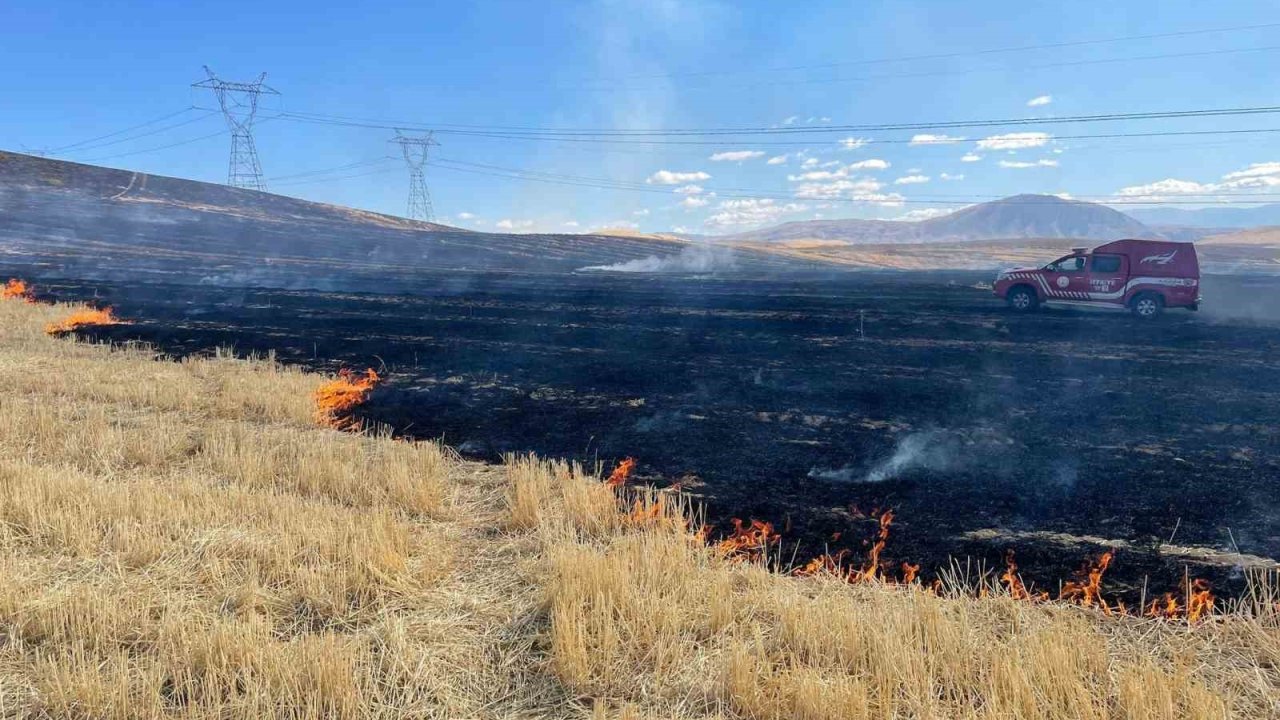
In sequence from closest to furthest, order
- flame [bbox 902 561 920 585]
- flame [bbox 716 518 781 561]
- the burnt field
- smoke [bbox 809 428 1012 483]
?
flame [bbox 902 561 920 585], flame [bbox 716 518 781 561], the burnt field, smoke [bbox 809 428 1012 483]

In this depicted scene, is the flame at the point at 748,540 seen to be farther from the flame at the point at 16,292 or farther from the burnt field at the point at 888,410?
the flame at the point at 16,292

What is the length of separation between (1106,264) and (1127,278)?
67 cm

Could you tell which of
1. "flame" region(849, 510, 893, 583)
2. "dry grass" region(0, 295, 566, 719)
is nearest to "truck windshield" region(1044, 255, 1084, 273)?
"flame" region(849, 510, 893, 583)

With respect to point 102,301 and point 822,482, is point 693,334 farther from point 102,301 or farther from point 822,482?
point 102,301

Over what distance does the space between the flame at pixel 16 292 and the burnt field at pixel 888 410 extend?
14.2ft

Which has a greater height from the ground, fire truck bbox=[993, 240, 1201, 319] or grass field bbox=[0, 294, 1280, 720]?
fire truck bbox=[993, 240, 1201, 319]

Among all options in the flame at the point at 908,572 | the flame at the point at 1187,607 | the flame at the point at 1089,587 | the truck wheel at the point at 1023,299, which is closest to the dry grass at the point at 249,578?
the flame at the point at 908,572

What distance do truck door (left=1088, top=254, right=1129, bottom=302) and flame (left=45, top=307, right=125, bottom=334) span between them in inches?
1106

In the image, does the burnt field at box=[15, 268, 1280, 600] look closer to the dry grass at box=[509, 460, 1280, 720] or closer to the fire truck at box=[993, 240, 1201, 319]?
the fire truck at box=[993, 240, 1201, 319]

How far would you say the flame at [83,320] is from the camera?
17.0 meters

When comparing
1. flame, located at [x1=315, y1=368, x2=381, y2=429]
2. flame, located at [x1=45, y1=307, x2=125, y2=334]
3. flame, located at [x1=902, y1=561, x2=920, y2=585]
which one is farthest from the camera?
flame, located at [x1=45, y1=307, x2=125, y2=334]

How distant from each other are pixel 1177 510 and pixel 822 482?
332 cm

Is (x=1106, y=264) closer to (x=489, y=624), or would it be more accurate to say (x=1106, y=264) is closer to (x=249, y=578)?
(x=489, y=624)

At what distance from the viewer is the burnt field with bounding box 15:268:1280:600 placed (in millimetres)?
6180
